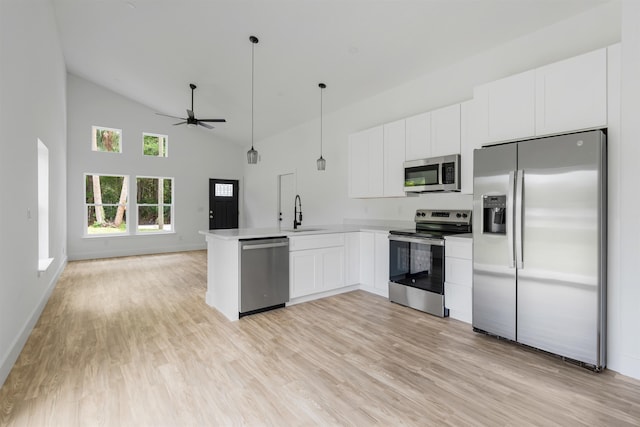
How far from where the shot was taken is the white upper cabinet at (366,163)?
4.46 m

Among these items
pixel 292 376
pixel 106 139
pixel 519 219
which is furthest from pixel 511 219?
pixel 106 139

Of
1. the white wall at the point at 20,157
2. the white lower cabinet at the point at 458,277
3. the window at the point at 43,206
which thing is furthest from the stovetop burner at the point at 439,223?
the window at the point at 43,206

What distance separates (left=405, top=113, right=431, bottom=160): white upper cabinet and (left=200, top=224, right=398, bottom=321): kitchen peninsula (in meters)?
1.09

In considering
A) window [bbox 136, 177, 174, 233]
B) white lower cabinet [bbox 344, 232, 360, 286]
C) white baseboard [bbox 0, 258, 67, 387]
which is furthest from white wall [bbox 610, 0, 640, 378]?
window [bbox 136, 177, 174, 233]

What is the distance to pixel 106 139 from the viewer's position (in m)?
7.43

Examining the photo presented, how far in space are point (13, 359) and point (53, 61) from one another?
169 inches

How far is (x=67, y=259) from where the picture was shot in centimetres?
690

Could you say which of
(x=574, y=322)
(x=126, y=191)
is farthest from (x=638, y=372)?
(x=126, y=191)

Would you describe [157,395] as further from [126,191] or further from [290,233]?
[126,191]

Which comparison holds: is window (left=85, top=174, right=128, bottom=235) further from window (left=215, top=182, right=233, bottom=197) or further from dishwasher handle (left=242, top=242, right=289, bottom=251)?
dishwasher handle (left=242, top=242, right=289, bottom=251)

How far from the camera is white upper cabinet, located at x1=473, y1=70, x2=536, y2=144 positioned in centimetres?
276

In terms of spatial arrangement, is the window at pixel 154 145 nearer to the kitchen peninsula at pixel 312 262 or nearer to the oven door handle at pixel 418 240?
the kitchen peninsula at pixel 312 262

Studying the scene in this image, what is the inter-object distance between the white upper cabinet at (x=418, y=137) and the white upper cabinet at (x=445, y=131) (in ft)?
0.23

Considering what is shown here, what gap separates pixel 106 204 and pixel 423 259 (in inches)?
295
